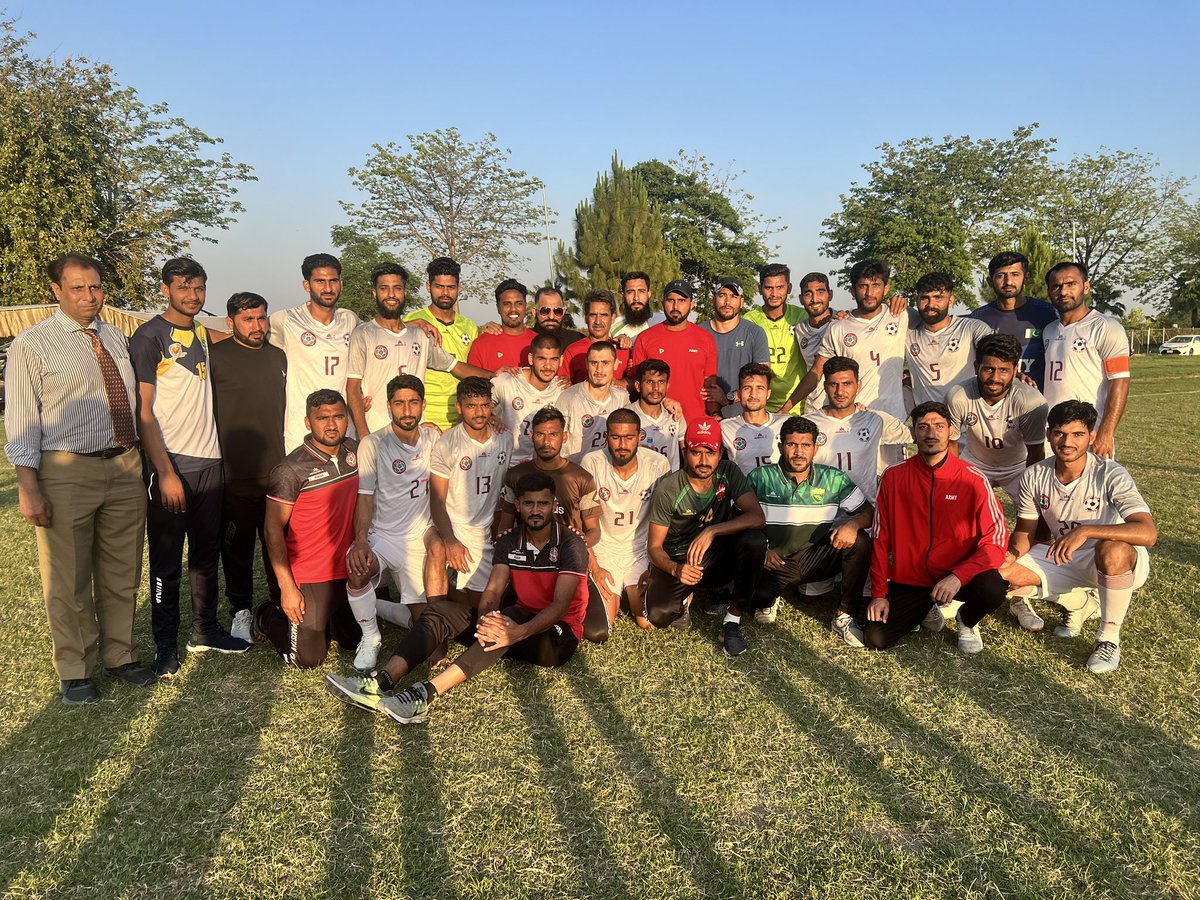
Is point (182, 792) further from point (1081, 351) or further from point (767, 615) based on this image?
point (1081, 351)

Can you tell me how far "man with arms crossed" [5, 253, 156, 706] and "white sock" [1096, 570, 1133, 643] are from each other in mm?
6344

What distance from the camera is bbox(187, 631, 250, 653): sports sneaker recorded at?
16.3 feet

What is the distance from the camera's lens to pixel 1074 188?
5147cm

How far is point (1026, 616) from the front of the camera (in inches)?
202

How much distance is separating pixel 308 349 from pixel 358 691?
308 centimetres

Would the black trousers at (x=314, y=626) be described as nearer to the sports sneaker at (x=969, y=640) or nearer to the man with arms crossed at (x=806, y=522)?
the man with arms crossed at (x=806, y=522)

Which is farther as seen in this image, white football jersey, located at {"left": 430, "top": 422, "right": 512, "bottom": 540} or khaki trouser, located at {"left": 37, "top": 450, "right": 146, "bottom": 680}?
white football jersey, located at {"left": 430, "top": 422, "right": 512, "bottom": 540}

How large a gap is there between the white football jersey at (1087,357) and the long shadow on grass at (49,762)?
7168mm

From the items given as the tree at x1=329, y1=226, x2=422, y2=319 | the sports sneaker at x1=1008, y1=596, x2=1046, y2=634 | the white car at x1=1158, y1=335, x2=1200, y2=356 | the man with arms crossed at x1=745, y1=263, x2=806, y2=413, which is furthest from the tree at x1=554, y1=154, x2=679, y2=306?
the white car at x1=1158, y1=335, x2=1200, y2=356

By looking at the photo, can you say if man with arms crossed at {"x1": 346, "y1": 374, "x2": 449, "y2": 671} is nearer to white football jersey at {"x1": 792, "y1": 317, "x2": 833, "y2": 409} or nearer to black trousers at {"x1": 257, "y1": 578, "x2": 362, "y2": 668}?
black trousers at {"x1": 257, "y1": 578, "x2": 362, "y2": 668}

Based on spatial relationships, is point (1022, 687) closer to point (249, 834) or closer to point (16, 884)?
point (249, 834)

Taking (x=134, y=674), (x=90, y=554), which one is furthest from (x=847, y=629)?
(x=90, y=554)

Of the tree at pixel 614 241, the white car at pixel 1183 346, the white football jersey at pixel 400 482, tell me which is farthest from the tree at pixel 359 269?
the white car at pixel 1183 346

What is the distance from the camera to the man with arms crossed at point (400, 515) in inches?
198
